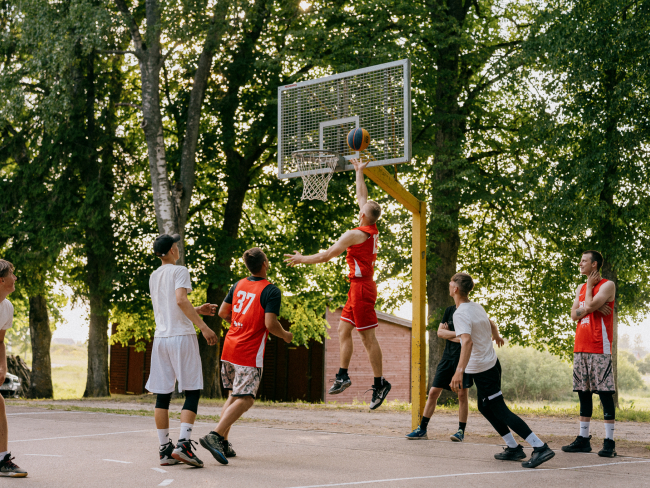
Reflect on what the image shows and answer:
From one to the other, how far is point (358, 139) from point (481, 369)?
11.7 ft

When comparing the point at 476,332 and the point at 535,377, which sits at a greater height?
the point at 476,332

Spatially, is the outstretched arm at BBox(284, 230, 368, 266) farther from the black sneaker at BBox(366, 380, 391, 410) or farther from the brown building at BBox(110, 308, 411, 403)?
the brown building at BBox(110, 308, 411, 403)

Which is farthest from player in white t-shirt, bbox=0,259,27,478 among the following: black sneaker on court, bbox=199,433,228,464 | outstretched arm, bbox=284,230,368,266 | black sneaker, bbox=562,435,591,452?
black sneaker, bbox=562,435,591,452

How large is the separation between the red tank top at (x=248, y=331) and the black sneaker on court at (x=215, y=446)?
2.72 ft

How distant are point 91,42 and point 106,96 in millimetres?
5354

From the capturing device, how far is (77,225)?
22.5 metres

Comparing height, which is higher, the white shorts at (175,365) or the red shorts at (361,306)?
the red shorts at (361,306)

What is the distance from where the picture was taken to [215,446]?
279 inches

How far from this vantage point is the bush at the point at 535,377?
131ft

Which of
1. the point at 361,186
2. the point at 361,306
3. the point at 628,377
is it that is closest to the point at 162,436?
the point at 361,306

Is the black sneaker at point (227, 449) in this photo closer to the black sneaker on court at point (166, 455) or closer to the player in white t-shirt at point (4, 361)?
the black sneaker on court at point (166, 455)

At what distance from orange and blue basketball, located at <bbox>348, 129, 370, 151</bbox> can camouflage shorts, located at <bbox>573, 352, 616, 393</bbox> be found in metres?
3.94

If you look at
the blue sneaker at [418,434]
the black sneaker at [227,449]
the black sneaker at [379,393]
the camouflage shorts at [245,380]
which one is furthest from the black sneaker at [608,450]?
the black sneaker at [227,449]

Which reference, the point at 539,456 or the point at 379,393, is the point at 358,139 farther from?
the point at 539,456
